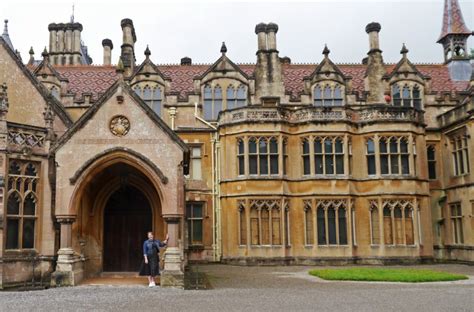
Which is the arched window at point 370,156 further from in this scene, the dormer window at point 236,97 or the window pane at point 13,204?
the window pane at point 13,204

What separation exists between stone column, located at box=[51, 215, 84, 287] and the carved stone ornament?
8.85ft

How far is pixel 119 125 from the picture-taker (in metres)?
14.4

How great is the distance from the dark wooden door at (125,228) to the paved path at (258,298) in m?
3.11

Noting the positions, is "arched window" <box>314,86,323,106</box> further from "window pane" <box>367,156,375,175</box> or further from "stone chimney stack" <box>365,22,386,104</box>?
"window pane" <box>367,156,375,175</box>

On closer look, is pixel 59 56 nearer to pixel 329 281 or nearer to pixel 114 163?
pixel 114 163

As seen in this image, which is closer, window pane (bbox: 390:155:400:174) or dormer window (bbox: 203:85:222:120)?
window pane (bbox: 390:155:400:174)

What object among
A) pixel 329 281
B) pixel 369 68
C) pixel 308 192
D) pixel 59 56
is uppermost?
pixel 59 56

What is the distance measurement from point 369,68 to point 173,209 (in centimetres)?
2025

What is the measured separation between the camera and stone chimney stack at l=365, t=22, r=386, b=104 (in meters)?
29.5

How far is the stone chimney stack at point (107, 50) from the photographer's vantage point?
117 feet

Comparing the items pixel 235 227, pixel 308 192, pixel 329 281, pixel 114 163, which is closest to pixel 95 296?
pixel 114 163

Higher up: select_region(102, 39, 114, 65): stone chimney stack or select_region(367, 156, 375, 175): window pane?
select_region(102, 39, 114, 65): stone chimney stack

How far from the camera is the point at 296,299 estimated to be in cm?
1150

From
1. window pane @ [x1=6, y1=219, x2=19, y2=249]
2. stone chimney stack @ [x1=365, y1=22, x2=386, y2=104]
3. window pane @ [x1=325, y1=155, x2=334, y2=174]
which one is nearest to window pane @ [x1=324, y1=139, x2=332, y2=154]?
window pane @ [x1=325, y1=155, x2=334, y2=174]
